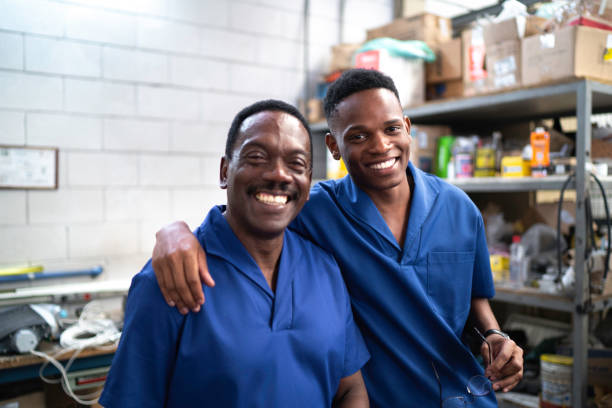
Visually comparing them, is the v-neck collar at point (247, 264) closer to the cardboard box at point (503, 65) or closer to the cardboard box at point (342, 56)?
the cardboard box at point (503, 65)

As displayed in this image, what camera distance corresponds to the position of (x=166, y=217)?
3.06 metres

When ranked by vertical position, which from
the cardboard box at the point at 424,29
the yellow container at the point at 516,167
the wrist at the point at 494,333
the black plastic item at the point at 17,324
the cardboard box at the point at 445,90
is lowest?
the black plastic item at the point at 17,324

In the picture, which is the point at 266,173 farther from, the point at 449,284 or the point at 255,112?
the point at 449,284

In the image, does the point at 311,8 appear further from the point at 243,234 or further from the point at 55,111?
the point at 243,234

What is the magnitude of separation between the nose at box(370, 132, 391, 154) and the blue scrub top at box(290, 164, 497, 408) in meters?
0.15

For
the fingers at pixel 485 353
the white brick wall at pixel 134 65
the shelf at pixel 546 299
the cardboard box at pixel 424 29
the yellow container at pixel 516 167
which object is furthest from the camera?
the cardboard box at pixel 424 29

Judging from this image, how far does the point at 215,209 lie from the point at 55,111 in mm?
2031

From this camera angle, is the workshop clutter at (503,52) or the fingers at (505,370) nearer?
the fingers at (505,370)

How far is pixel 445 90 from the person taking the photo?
301 centimetres

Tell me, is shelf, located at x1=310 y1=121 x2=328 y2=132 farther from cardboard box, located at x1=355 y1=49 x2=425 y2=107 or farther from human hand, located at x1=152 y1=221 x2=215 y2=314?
human hand, located at x1=152 y1=221 x2=215 y2=314

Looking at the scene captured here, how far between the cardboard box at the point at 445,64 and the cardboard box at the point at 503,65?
0.43 meters

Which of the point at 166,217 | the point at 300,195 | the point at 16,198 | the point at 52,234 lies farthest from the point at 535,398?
the point at 16,198

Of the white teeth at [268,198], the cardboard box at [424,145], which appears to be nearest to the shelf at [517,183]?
the cardboard box at [424,145]

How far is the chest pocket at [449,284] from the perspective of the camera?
129cm
